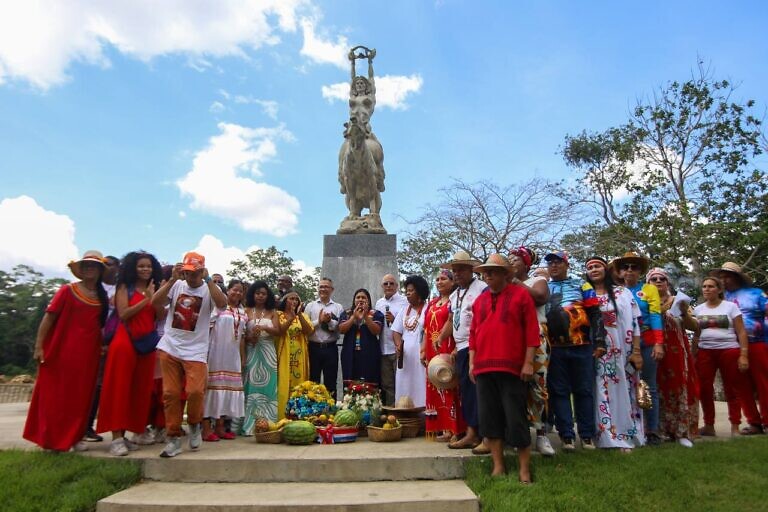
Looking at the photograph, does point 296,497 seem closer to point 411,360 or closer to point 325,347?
point 411,360

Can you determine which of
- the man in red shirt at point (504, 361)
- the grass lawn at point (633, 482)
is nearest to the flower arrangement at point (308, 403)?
the grass lawn at point (633, 482)

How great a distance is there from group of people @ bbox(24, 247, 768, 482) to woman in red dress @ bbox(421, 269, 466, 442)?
0.05 feet

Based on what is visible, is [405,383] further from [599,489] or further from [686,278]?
[686,278]

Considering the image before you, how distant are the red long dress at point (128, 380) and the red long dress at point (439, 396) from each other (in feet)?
9.17

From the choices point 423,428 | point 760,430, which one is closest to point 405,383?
point 423,428

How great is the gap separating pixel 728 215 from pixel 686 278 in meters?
2.20

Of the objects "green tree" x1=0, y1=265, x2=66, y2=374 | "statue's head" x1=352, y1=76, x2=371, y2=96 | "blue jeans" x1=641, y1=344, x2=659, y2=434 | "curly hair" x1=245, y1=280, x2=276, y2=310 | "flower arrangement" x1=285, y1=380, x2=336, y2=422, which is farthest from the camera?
"green tree" x1=0, y1=265, x2=66, y2=374

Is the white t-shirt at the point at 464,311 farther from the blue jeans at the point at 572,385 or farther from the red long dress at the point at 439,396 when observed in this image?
the blue jeans at the point at 572,385

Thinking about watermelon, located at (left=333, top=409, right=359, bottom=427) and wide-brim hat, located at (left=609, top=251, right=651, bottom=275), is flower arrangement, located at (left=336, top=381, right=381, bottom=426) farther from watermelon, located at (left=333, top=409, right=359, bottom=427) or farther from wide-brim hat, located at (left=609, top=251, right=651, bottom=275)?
wide-brim hat, located at (left=609, top=251, right=651, bottom=275)

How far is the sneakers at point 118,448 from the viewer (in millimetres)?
4809

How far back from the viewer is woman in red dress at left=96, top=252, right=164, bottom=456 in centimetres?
491

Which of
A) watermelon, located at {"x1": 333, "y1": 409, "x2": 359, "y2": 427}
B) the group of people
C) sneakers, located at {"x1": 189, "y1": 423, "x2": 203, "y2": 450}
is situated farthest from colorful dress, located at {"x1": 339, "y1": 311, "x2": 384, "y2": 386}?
sneakers, located at {"x1": 189, "y1": 423, "x2": 203, "y2": 450}

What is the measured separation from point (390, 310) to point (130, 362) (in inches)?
128

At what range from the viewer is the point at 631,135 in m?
19.1
